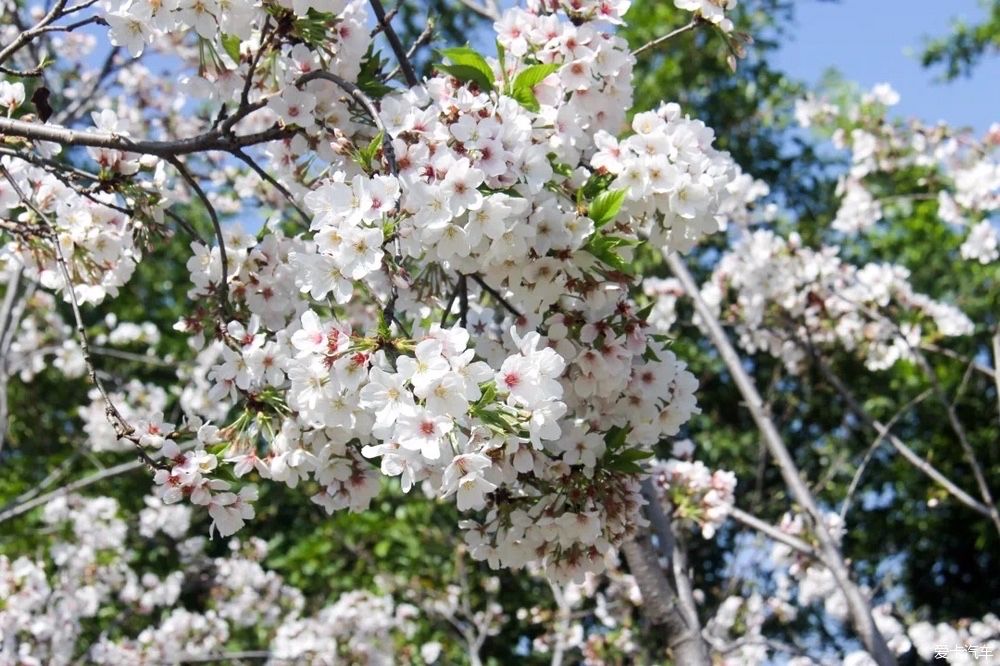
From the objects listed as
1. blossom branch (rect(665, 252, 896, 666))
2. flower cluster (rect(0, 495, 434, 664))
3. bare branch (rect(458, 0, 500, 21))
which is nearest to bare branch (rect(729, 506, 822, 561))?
blossom branch (rect(665, 252, 896, 666))

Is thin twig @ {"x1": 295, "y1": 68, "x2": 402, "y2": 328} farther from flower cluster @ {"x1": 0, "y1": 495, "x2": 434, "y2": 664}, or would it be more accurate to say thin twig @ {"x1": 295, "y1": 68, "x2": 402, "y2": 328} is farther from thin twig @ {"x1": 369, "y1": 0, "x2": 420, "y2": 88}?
flower cluster @ {"x1": 0, "y1": 495, "x2": 434, "y2": 664}

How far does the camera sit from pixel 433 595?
6.00m

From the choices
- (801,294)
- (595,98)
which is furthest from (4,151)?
(801,294)

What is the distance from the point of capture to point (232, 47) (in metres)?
1.95

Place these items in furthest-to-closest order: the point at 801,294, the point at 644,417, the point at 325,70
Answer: the point at 801,294, the point at 325,70, the point at 644,417

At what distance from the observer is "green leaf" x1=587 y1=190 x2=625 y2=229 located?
160 cm

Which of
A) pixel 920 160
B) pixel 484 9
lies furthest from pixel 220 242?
pixel 920 160

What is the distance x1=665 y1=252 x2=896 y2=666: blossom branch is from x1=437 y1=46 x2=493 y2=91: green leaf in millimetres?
863

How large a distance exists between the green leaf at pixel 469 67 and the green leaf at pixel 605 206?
0.32m

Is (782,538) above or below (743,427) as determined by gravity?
below

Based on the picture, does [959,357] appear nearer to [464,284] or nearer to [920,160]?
[920,160]

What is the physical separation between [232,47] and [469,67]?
512 mm

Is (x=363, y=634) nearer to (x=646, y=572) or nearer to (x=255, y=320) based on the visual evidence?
(x=646, y=572)

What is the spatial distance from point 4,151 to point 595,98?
107cm
